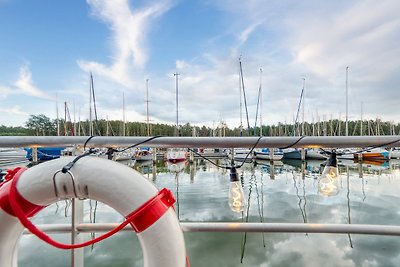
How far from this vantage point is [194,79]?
23.0m

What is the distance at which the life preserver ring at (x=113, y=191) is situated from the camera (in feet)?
2.50

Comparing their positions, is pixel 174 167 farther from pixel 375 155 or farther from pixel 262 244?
pixel 375 155

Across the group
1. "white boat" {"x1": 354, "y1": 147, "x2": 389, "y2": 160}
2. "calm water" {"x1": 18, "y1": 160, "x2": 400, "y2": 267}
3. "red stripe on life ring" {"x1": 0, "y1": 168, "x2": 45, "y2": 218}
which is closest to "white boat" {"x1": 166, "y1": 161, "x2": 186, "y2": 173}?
"calm water" {"x1": 18, "y1": 160, "x2": 400, "y2": 267}

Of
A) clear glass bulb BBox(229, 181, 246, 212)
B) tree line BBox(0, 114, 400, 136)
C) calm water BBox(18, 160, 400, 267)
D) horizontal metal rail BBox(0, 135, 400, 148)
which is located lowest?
calm water BBox(18, 160, 400, 267)

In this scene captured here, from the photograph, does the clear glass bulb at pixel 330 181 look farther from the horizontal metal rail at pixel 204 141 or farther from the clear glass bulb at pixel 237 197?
the clear glass bulb at pixel 237 197

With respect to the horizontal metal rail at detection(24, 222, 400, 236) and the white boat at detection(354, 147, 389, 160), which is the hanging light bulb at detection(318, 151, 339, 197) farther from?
the white boat at detection(354, 147, 389, 160)

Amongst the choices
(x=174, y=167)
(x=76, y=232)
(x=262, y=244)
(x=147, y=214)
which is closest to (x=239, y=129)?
(x=174, y=167)

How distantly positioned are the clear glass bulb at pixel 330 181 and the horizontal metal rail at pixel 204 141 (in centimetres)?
16

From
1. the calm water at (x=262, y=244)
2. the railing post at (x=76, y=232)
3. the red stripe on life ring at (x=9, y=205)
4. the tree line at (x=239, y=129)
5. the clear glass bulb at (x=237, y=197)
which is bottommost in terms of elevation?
the calm water at (x=262, y=244)

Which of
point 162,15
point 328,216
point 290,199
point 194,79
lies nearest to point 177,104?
point 194,79

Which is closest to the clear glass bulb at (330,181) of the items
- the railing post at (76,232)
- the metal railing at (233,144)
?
the metal railing at (233,144)

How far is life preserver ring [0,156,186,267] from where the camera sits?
2.50ft

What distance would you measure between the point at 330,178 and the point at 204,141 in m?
0.60

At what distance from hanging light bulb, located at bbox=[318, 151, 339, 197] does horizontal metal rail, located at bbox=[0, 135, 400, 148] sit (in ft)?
0.41
